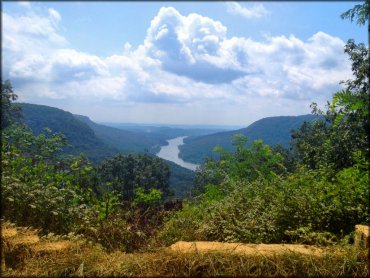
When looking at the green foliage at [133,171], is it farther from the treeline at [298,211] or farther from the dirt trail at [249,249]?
the dirt trail at [249,249]

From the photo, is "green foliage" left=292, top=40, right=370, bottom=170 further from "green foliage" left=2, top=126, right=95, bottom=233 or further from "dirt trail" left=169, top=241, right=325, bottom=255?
"green foliage" left=2, top=126, right=95, bottom=233

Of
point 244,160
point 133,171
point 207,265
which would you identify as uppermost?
point 207,265

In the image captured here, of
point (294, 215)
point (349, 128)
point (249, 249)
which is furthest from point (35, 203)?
point (349, 128)

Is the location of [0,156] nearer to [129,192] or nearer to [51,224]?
[51,224]

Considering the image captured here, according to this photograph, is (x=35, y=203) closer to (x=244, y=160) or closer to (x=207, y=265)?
(x=207, y=265)

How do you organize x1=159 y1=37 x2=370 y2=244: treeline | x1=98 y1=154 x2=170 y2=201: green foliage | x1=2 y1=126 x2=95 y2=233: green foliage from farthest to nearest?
x1=98 y1=154 x2=170 y2=201: green foliage → x1=2 y1=126 x2=95 y2=233: green foliage → x1=159 y1=37 x2=370 y2=244: treeline

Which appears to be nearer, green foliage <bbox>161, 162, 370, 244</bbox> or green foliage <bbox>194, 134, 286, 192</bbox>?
green foliage <bbox>161, 162, 370, 244</bbox>

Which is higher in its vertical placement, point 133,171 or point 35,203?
point 35,203

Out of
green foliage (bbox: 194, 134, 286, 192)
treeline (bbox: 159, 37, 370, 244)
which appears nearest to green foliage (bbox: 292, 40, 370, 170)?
treeline (bbox: 159, 37, 370, 244)
